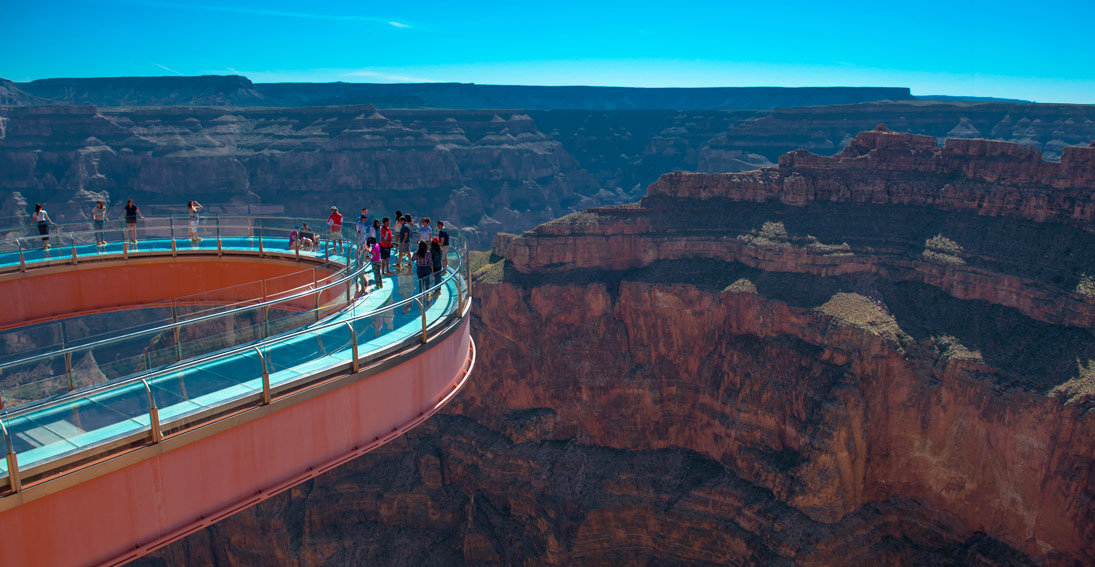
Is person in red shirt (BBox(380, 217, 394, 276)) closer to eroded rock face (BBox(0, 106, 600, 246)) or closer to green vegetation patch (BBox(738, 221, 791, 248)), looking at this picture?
green vegetation patch (BBox(738, 221, 791, 248))

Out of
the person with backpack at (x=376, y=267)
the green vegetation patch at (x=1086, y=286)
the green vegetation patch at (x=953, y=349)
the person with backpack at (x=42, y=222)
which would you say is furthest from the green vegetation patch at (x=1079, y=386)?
the person with backpack at (x=42, y=222)

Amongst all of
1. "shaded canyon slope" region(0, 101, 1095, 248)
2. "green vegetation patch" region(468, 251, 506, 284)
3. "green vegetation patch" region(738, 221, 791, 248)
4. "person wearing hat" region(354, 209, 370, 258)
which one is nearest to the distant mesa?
"shaded canyon slope" region(0, 101, 1095, 248)

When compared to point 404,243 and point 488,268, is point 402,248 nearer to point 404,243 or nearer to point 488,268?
point 404,243

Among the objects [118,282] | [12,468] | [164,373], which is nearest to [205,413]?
[164,373]

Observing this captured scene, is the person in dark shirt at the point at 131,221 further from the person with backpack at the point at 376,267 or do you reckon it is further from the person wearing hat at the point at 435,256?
the person wearing hat at the point at 435,256

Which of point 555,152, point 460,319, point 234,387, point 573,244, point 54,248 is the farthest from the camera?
point 555,152

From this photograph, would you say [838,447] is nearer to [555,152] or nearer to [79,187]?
[79,187]

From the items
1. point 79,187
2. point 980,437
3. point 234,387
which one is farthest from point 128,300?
point 79,187
